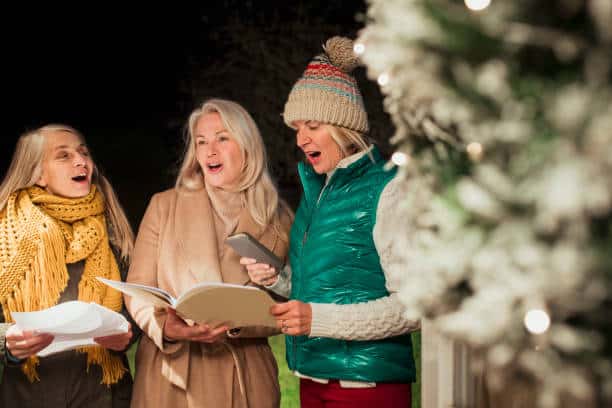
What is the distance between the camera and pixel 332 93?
7.66 ft

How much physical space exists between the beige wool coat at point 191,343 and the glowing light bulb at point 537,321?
1.60 m

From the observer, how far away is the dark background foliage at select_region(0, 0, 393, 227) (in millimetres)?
7961

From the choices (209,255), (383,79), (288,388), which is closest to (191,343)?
(209,255)

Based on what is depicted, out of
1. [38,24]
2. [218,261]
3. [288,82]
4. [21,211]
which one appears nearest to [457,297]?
[218,261]

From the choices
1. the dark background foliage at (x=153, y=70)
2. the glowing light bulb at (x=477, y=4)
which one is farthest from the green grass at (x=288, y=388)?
the glowing light bulb at (x=477, y=4)

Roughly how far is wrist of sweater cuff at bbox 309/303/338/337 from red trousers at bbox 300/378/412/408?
8.1 inches

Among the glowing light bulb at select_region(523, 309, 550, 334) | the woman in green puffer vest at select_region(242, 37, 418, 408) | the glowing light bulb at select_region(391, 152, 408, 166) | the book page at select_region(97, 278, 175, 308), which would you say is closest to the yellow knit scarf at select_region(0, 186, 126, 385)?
the book page at select_region(97, 278, 175, 308)

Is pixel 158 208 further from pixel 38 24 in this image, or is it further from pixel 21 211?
pixel 38 24

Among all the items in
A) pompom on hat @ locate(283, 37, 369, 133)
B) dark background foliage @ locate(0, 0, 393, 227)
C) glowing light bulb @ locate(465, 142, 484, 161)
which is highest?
dark background foliage @ locate(0, 0, 393, 227)

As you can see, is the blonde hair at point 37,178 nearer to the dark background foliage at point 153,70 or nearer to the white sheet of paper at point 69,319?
the white sheet of paper at point 69,319

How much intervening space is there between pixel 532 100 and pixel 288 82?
23.4 ft

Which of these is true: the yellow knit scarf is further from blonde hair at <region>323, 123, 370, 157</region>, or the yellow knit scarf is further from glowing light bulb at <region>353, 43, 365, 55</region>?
glowing light bulb at <region>353, 43, 365, 55</region>

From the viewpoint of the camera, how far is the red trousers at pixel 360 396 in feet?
7.27

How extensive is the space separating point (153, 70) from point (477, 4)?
8.41m
